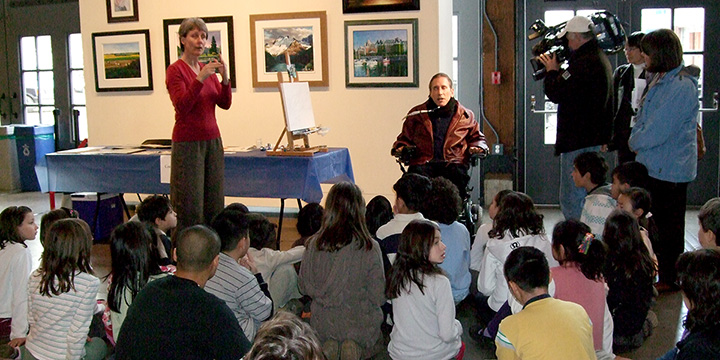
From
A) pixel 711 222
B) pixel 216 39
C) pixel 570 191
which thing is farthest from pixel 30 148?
pixel 711 222

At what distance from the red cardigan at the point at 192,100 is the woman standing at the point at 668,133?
260cm

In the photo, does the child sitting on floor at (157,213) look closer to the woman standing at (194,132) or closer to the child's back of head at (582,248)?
the woman standing at (194,132)

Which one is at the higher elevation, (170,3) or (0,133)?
(170,3)

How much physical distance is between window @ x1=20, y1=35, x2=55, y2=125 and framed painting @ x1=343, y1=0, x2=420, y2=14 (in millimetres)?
5040

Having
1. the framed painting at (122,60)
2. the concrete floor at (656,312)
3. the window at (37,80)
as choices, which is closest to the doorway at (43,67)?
the window at (37,80)

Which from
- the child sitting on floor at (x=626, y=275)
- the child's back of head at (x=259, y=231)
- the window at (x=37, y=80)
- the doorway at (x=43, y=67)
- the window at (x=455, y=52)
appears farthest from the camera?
the window at (x=37, y=80)

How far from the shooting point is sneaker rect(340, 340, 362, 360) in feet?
10.3

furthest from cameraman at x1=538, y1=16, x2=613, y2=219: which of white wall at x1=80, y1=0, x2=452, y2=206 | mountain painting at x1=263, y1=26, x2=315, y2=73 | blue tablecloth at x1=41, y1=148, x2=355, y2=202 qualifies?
mountain painting at x1=263, y1=26, x2=315, y2=73

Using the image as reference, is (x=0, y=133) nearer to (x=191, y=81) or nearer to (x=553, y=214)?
(x=191, y=81)

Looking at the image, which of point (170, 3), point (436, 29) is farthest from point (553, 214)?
point (170, 3)

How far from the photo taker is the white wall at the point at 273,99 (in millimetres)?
6305

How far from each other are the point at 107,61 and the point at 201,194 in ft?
10.7

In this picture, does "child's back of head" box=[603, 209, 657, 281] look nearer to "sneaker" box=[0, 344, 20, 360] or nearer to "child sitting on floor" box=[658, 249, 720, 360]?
"child sitting on floor" box=[658, 249, 720, 360]

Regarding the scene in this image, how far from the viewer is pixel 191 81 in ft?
14.3
